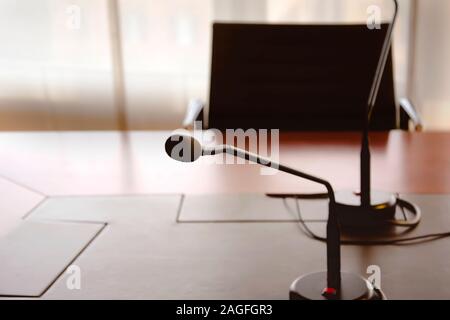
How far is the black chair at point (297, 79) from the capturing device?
196cm

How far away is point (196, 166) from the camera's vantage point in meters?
1.45

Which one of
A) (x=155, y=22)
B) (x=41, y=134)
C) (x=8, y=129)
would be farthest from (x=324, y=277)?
(x=8, y=129)

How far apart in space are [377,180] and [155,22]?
205 centimetres

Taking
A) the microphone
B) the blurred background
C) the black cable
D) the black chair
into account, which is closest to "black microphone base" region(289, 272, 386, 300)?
the microphone

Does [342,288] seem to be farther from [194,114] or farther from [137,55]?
[137,55]

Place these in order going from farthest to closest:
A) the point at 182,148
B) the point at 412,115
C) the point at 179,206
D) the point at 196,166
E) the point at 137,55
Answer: the point at 137,55, the point at 412,115, the point at 196,166, the point at 179,206, the point at 182,148

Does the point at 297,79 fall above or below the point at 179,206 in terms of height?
above

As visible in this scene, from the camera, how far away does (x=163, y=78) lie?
3.17 metres

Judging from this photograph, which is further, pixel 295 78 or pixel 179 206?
pixel 295 78

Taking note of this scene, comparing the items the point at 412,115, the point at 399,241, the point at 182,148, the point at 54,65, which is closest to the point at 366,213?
the point at 399,241

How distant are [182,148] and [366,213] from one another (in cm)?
49

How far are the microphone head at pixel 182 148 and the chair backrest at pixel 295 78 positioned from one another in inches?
50.9

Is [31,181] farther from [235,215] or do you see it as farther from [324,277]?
[324,277]

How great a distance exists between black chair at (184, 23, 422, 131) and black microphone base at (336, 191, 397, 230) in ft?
3.01
